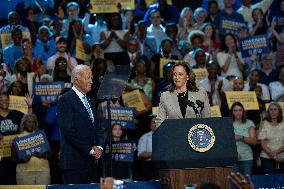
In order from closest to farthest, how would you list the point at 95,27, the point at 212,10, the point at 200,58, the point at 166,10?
the point at 200,58, the point at 95,27, the point at 212,10, the point at 166,10

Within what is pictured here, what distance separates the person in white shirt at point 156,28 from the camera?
12.8m

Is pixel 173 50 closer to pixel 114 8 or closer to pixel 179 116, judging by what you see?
pixel 114 8

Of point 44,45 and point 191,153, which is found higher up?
point 44,45

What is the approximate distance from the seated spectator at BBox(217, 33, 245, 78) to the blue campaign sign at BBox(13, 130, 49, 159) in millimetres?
3633

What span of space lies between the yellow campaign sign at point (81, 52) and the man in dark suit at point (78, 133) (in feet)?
15.6

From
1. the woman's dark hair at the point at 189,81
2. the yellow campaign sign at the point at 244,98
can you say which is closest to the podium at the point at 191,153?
the woman's dark hair at the point at 189,81

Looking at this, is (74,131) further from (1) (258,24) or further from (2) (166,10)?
(2) (166,10)

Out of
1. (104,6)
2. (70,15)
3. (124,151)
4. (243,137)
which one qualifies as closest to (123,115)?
(124,151)

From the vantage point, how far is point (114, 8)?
12906 millimetres

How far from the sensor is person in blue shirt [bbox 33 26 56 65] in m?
12.0

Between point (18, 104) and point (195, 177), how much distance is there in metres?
4.95

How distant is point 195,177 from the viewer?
580 cm

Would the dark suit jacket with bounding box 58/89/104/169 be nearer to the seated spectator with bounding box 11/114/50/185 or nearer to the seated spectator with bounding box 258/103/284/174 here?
the seated spectator with bounding box 11/114/50/185

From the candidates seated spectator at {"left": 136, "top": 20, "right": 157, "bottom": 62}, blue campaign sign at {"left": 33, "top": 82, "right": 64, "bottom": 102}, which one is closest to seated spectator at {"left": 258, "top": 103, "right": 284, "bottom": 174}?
seated spectator at {"left": 136, "top": 20, "right": 157, "bottom": 62}
